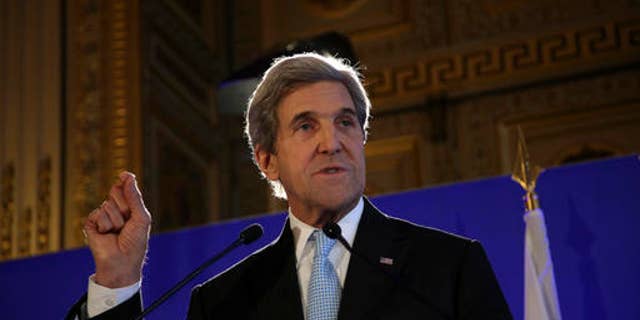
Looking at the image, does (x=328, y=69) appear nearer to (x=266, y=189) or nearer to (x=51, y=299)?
(x=51, y=299)

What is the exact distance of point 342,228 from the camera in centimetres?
176

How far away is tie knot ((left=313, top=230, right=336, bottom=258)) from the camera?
1725 millimetres

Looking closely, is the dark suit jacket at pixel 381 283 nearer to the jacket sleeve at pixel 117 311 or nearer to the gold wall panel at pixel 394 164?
the jacket sleeve at pixel 117 311

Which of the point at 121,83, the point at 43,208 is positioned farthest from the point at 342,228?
the point at 121,83

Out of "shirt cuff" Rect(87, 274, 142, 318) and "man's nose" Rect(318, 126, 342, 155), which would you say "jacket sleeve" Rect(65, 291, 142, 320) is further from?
"man's nose" Rect(318, 126, 342, 155)

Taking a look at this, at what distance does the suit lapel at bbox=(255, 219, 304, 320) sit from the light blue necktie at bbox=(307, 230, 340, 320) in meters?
0.03

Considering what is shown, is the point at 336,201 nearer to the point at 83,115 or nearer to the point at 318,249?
the point at 318,249

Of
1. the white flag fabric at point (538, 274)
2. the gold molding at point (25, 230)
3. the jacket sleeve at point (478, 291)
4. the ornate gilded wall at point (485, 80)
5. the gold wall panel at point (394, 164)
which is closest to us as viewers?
the jacket sleeve at point (478, 291)

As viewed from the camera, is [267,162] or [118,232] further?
[267,162]

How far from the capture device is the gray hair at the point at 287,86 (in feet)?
6.00

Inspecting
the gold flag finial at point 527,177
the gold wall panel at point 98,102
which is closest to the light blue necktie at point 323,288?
the gold flag finial at point 527,177

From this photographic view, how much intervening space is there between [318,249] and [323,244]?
13 mm

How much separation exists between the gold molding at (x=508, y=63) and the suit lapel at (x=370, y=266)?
129 inches

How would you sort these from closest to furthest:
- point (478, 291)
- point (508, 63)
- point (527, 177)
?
point (478, 291) → point (527, 177) → point (508, 63)
